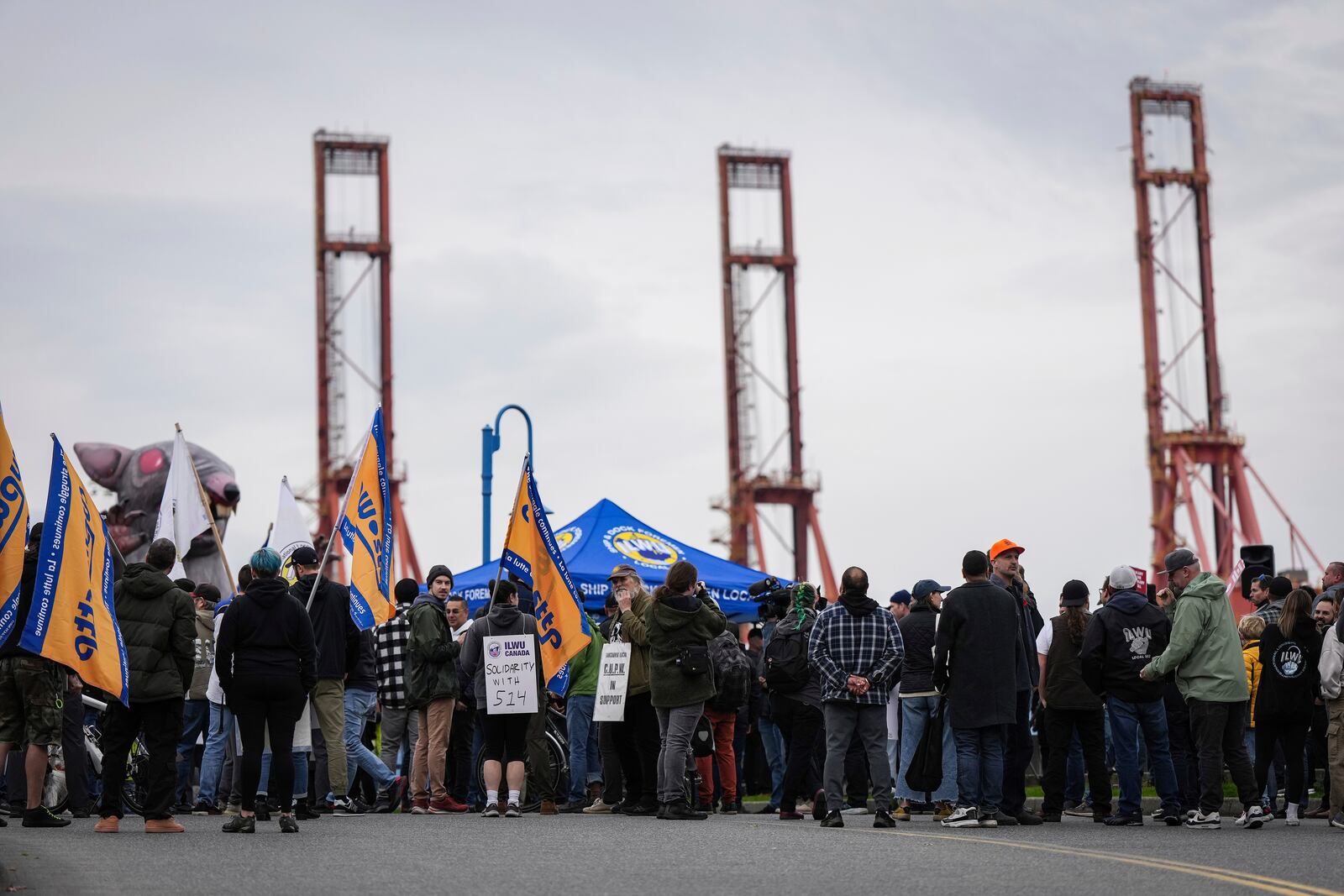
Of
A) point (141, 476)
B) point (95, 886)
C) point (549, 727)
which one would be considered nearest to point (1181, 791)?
point (549, 727)

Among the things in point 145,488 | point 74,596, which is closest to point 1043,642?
point 74,596

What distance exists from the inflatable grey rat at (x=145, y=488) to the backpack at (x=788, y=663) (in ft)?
37.9

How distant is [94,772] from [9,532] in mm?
Answer: 4110

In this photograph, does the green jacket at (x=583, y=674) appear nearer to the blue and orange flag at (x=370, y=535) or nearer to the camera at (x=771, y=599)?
the camera at (x=771, y=599)

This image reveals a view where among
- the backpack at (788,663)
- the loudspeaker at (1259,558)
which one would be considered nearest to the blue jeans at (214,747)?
the backpack at (788,663)

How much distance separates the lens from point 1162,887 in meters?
8.33

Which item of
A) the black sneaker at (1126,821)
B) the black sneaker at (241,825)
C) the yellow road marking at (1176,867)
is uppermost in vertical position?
the black sneaker at (241,825)

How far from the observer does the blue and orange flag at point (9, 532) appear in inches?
428

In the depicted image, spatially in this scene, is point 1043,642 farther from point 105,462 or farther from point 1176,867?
point 105,462

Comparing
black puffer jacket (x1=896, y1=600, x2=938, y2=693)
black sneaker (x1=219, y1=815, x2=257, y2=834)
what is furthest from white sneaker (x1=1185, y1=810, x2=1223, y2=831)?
black sneaker (x1=219, y1=815, x2=257, y2=834)

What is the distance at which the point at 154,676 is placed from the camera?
1134cm

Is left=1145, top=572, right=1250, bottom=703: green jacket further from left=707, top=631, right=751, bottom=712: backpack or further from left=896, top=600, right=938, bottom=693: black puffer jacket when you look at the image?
left=707, top=631, right=751, bottom=712: backpack

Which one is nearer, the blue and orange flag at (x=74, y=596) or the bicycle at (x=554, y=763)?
the blue and orange flag at (x=74, y=596)

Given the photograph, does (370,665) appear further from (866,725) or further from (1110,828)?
(1110,828)
